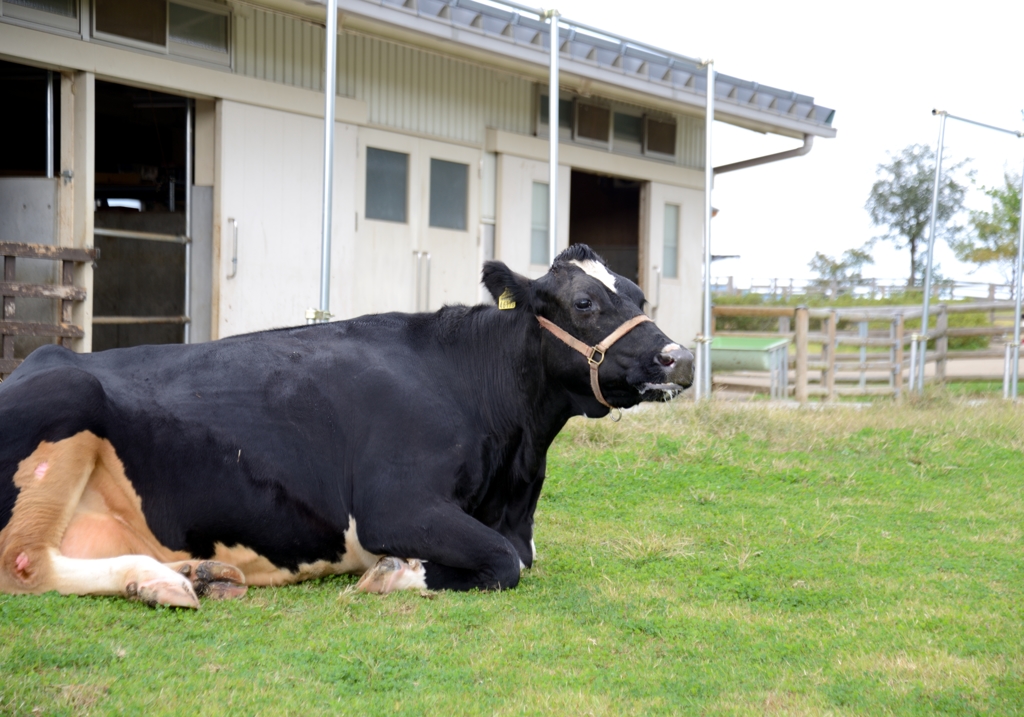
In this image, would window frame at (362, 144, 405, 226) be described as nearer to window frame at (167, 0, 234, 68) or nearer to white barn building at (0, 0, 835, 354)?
white barn building at (0, 0, 835, 354)

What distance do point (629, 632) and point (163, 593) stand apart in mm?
1904

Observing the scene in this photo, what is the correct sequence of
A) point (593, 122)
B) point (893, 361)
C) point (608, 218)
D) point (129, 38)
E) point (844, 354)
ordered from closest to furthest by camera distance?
point (129, 38) → point (593, 122) → point (608, 218) → point (893, 361) → point (844, 354)

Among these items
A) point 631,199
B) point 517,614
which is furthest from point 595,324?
point 631,199

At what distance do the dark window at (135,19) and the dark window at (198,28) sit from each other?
16 cm

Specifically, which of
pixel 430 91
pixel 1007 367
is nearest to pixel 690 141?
pixel 430 91

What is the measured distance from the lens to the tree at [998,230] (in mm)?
41656

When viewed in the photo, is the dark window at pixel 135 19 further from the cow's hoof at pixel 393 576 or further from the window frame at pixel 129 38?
the cow's hoof at pixel 393 576

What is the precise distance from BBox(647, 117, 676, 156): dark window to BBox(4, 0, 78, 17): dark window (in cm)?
903

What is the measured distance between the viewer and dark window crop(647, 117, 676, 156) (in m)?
16.3

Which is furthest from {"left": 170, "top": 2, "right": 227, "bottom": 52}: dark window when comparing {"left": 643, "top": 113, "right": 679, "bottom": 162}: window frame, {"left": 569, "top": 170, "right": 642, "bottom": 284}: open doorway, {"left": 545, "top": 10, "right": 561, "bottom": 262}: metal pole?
{"left": 569, "top": 170, "right": 642, "bottom": 284}: open doorway

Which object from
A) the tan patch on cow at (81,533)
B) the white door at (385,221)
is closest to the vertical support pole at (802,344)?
the white door at (385,221)

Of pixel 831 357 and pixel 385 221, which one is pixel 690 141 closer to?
pixel 831 357

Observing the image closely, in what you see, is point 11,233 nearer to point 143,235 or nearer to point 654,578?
point 143,235

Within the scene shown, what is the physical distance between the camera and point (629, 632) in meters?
4.12
